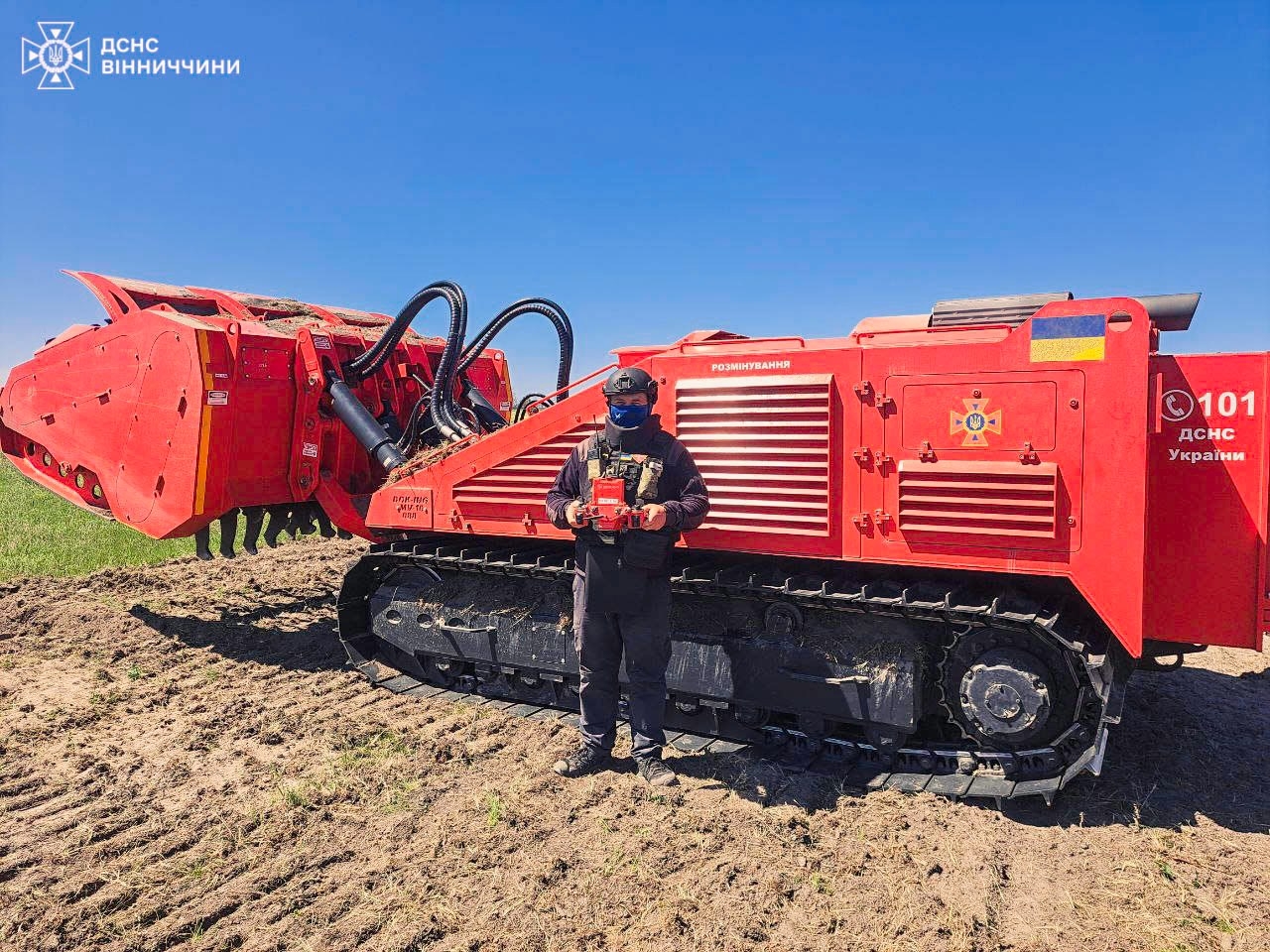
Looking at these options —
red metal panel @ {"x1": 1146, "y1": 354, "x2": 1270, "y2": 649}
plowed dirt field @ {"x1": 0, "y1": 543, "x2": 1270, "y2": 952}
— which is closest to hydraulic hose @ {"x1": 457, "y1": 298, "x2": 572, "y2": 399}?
plowed dirt field @ {"x1": 0, "y1": 543, "x2": 1270, "y2": 952}

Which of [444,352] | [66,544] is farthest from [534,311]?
[66,544]

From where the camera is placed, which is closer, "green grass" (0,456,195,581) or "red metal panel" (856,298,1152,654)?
"red metal panel" (856,298,1152,654)

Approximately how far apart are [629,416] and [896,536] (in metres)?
1.48

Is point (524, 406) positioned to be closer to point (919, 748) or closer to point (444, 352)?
point (444, 352)

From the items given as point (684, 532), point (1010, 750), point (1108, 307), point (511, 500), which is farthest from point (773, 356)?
point (1010, 750)

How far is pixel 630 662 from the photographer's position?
4.65 m

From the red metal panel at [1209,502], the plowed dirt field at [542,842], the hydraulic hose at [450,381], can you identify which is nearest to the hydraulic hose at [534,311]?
the hydraulic hose at [450,381]

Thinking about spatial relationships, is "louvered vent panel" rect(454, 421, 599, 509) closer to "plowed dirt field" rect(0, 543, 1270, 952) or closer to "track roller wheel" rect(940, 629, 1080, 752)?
"plowed dirt field" rect(0, 543, 1270, 952)

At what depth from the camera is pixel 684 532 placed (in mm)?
4727

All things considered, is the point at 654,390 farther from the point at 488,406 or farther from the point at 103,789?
the point at 103,789

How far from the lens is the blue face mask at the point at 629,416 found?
4.42 m

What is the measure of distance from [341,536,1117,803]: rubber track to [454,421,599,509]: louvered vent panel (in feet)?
1.31

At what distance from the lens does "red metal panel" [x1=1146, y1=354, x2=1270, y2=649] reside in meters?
3.84

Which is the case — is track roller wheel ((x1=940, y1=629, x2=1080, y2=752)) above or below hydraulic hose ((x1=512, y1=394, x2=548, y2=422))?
below
